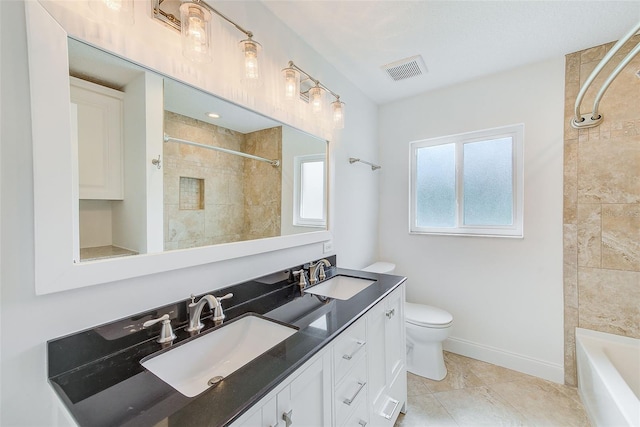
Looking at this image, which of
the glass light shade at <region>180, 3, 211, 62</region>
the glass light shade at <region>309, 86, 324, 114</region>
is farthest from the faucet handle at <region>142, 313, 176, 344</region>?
the glass light shade at <region>309, 86, 324, 114</region>

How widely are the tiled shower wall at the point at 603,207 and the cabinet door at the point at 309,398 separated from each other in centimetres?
206

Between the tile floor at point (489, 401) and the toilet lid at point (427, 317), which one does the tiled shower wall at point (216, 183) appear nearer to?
the toilet lid at point (427, 317)

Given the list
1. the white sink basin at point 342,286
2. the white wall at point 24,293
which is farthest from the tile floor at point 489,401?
the white wall at point 24,293

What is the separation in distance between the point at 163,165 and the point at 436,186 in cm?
230

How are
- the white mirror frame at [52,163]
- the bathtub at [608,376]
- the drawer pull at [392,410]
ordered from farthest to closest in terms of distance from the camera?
the drawer pull at [392,410]
the bathtub at [608,376]
the white mirror frame at [52,163]

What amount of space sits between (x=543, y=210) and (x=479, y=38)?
4.41 feet

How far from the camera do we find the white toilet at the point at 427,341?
197 centimetres

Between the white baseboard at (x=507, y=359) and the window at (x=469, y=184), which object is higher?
the window at (x=469, y=184)

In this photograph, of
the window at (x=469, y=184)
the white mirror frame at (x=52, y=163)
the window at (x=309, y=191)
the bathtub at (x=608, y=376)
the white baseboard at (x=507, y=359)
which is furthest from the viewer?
the window at (x=469, y=184)

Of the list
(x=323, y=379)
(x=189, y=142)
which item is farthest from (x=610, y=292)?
(x=189, y=142)

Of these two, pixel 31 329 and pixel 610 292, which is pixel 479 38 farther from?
pixel 31 329

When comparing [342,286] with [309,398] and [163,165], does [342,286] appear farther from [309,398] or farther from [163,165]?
[163,165]

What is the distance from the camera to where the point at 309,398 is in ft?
2.81

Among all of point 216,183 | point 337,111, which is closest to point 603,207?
point 337,111
